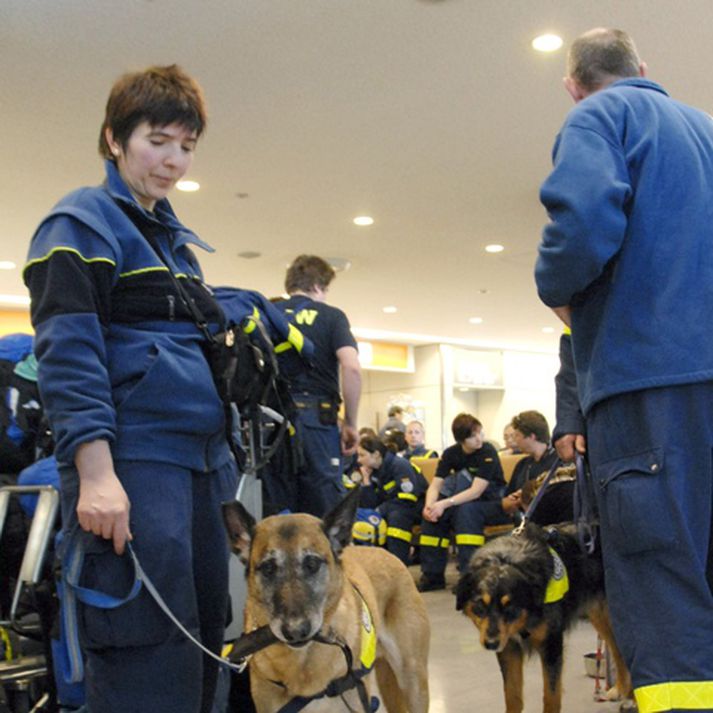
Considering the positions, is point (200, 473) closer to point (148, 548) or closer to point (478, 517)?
point (148, 548)

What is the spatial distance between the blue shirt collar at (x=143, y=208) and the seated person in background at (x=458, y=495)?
16.1ft

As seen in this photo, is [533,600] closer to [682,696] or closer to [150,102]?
[682,696]

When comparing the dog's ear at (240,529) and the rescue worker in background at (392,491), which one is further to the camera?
the rescue worker in background at (392,491)

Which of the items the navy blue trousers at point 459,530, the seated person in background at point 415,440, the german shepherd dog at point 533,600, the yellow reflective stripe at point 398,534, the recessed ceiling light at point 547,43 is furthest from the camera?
the seated person in background at point 415,440

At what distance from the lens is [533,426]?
5457 millimetres

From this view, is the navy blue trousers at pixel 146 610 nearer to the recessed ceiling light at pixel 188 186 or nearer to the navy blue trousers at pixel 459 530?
the navy blue trousers at pixel 459 530

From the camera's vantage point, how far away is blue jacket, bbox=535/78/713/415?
1.45 metres

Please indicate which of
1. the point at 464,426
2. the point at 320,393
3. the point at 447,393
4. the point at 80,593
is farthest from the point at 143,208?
the point at 447,393

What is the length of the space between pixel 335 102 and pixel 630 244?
4.11 metres

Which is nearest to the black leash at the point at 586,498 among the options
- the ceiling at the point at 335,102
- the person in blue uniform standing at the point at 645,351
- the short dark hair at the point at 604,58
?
the person in blue uniform standing at the point at 645,351

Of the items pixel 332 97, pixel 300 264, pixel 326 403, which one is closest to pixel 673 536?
pixel 326 403

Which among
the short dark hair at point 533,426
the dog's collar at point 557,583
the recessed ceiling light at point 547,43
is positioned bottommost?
the dog's collar at point 557,583

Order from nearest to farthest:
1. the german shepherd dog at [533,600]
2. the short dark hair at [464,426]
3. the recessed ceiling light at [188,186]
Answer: the german shepherd dog at [533,600], the short dark hair at [464,426], the recessed ceiling light at [188,186]

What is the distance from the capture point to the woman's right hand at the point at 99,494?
49.0 inches
